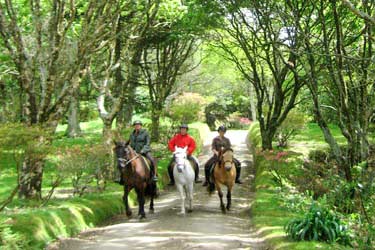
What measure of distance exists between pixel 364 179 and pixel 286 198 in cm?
219

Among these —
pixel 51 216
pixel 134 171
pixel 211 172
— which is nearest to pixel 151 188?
pixel 134 171

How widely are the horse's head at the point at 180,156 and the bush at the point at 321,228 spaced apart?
437 centimetres

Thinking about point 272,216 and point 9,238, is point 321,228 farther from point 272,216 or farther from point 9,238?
point 9,238

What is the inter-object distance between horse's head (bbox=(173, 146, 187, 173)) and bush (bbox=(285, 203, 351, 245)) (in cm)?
437

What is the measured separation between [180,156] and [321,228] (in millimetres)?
5002

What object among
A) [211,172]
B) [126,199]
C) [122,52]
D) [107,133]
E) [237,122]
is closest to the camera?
[126,199]

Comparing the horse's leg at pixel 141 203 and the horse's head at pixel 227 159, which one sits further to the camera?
the horse's head at pixel 227 159

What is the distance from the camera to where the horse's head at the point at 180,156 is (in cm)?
1314

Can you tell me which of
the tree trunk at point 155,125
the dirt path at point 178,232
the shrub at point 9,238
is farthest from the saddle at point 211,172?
→ the tree trunk at point 155,125

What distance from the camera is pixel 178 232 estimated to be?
11.0 metres

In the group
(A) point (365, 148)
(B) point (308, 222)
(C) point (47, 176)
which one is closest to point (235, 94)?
(C) point (47, 176)

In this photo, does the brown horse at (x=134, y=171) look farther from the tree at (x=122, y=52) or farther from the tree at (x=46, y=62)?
the tree at (x=122, y=52)

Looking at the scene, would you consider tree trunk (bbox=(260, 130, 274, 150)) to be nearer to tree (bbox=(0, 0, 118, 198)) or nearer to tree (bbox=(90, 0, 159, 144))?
tree (bbox=(90, 0, 159, 144))

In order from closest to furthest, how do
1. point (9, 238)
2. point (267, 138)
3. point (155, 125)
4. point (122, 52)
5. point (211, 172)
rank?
point (9, 238) → point (211, 172) → point (122, 52) → point (267, 138) → point (155, 125)
